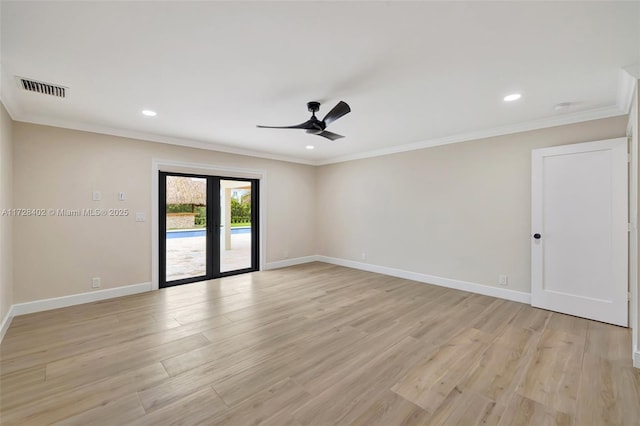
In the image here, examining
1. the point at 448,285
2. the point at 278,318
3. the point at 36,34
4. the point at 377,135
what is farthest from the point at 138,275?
the point at 448,285

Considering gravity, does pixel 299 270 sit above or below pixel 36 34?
below

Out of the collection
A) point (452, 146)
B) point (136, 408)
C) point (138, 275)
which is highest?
point (452, 146)

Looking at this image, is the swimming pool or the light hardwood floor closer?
the light hardwood floor

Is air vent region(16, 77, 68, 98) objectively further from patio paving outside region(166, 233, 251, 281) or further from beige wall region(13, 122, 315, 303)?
patio paving outside region(166, 233, 251, 281)

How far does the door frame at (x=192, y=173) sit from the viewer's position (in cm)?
459

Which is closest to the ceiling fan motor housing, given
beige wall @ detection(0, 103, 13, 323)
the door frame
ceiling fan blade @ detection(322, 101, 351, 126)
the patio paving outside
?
ceiling fan blade @ detection(322, 101, 351, 126)

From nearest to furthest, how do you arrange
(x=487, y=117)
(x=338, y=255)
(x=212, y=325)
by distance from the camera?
(x=212, y=325) < (x=487, y=117) < (x=338, y=255)

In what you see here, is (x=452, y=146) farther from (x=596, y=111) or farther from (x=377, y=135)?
(x=596, y=111)

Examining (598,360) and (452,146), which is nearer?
(598,360)

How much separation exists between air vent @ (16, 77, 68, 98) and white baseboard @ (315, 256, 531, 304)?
212 inches

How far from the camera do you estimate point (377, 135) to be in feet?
15.1

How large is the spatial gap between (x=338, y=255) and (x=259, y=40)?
518 centimetres

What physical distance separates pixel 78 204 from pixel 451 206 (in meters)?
5.74

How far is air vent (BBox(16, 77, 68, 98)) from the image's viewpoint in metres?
2.64
